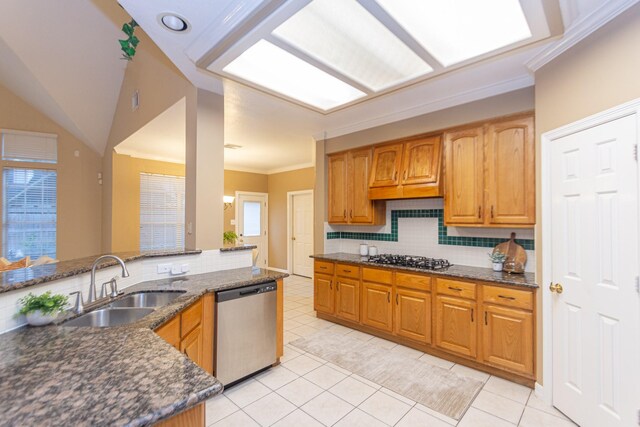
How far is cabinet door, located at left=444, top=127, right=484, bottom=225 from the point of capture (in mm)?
3010

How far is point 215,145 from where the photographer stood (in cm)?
301

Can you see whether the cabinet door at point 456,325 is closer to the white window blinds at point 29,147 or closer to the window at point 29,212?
the window at point 29,212

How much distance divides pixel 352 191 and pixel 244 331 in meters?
2.39

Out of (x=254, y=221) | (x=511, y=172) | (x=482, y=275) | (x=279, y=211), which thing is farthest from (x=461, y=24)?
(x=254, y=221)

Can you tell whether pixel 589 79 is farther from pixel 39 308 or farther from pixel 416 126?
pixel 39 308

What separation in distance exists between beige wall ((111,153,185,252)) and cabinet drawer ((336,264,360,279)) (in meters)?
3.90

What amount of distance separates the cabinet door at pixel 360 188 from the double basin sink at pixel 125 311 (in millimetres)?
2522

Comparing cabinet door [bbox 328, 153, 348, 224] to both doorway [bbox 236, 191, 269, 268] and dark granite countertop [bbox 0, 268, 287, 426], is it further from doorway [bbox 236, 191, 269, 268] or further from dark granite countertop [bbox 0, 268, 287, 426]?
doorway [bbox 236, 191, 269, 268]

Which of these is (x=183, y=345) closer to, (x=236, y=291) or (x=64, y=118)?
(x=236, y=291)

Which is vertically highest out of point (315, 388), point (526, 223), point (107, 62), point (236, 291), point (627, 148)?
point (107, 62)

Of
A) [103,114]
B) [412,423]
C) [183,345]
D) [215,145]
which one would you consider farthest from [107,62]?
[412,423]

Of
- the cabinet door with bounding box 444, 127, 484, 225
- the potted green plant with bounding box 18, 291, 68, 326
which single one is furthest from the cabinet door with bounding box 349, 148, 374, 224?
the potted green plant with bounding box 18, 291, 68, 326

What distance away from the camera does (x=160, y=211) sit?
19.1ft

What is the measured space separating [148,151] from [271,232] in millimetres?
3410
